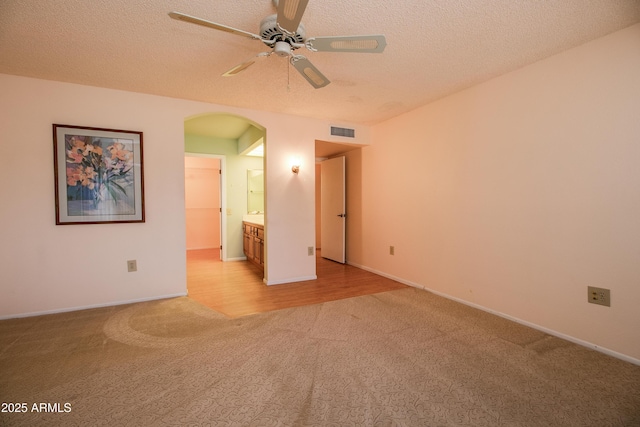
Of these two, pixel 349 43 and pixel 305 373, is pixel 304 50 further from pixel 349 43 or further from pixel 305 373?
pixel 305 373

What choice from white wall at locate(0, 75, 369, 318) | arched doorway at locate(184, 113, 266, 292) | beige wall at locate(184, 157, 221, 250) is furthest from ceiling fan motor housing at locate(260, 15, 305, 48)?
beige wall at locate(184, 157, 221, 250)

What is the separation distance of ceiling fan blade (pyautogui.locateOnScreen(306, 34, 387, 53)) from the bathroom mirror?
14.6 feet

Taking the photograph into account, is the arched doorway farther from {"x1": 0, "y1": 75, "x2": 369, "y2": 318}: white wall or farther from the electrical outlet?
the electrical outlet

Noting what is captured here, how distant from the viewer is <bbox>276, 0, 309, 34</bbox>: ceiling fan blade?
4.62ft

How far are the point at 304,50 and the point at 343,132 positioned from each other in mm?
2233

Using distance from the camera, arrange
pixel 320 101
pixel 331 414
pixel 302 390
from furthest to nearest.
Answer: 1. pixel 320 101
2. pixel 302 390
3. pixel 331 414

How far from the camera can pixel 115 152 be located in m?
3.12

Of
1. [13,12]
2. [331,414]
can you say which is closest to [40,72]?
[13,12]

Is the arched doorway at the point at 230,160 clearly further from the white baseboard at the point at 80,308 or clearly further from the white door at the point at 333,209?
the white baseboard at the point at 80,308

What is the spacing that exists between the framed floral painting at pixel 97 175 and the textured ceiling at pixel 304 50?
22.4 inches

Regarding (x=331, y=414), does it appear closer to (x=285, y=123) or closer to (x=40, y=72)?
(x=285, y=123)

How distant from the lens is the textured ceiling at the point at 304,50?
1.84m

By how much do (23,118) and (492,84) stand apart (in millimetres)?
4773

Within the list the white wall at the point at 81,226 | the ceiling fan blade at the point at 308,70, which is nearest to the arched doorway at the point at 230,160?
the white wall at the point at 81,226
